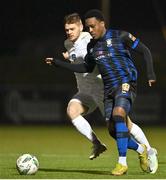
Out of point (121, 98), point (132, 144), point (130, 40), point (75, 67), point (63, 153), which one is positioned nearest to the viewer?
point (121, 98)

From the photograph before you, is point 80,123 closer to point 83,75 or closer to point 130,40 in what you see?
point 83,75

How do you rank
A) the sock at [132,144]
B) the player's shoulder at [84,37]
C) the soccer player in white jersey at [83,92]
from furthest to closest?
the player's shoulder at [84,37], the soccer player in white jersey at [83,92], the sock at [132,144]

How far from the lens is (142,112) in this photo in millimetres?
26562

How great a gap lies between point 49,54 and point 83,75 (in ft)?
85.4

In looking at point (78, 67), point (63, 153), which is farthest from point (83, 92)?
point (63, 153)

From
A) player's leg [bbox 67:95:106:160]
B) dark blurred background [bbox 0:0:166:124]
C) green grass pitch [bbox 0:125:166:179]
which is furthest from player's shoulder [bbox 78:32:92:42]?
dark blurred background [bbox 0:0:166:124]

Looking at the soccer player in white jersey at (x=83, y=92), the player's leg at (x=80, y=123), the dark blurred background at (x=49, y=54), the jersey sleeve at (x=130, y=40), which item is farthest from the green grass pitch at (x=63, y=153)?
the jersey sleeve at (x=130, y=40)

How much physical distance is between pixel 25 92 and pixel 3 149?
10.6 metres

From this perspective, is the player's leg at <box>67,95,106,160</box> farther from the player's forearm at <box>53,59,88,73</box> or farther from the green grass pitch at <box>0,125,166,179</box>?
the player's forearm at <box>53,59,88,73</box>

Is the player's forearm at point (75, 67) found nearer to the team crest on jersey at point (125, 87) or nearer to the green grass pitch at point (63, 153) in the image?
the team crest on jersey at point (125, 87)

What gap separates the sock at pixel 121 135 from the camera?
10578 millimetres

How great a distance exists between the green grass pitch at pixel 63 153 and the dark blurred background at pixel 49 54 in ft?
3.95

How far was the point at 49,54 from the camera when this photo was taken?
125 feet

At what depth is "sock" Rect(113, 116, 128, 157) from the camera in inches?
416
